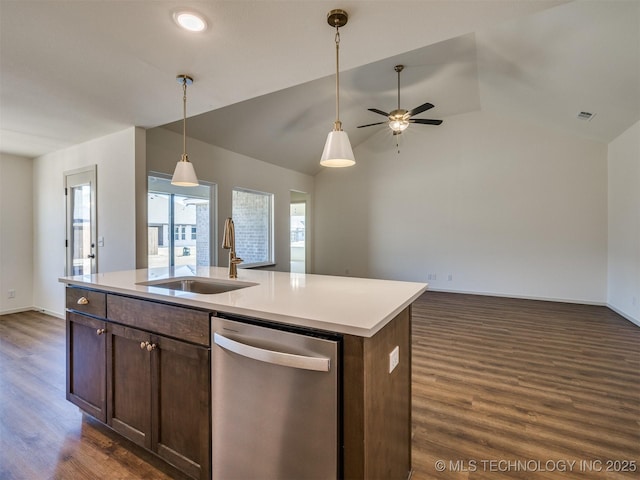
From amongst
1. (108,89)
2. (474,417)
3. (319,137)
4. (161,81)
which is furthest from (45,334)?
(319,137)

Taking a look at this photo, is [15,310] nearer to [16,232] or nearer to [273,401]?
[16,232]

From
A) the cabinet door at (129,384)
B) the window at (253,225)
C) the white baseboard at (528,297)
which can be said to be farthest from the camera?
the window at (253,225)

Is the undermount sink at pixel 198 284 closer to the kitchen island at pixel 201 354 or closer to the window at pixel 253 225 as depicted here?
the kitchen island at pixel 201 354

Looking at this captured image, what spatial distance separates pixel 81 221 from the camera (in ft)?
13.7

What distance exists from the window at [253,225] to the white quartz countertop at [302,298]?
3583mm

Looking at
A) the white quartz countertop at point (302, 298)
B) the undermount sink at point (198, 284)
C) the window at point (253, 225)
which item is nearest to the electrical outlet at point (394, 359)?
the white quartz countertop at point (302, 298)

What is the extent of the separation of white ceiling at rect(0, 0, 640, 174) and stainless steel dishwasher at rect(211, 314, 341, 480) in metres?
1.71

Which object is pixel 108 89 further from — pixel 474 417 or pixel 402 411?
pixel 474 417

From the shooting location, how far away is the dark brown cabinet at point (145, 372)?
4.59 feet

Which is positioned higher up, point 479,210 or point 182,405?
point 479,210

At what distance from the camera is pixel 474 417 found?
2051mm

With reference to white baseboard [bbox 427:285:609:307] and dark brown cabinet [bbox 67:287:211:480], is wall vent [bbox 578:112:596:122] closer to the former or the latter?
white baseboard [bbox 427:285:609:307]

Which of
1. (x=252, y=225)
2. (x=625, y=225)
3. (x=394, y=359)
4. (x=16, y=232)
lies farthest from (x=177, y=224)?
(x=625, y=225)

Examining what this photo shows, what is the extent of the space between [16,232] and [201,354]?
5408 millimetres
